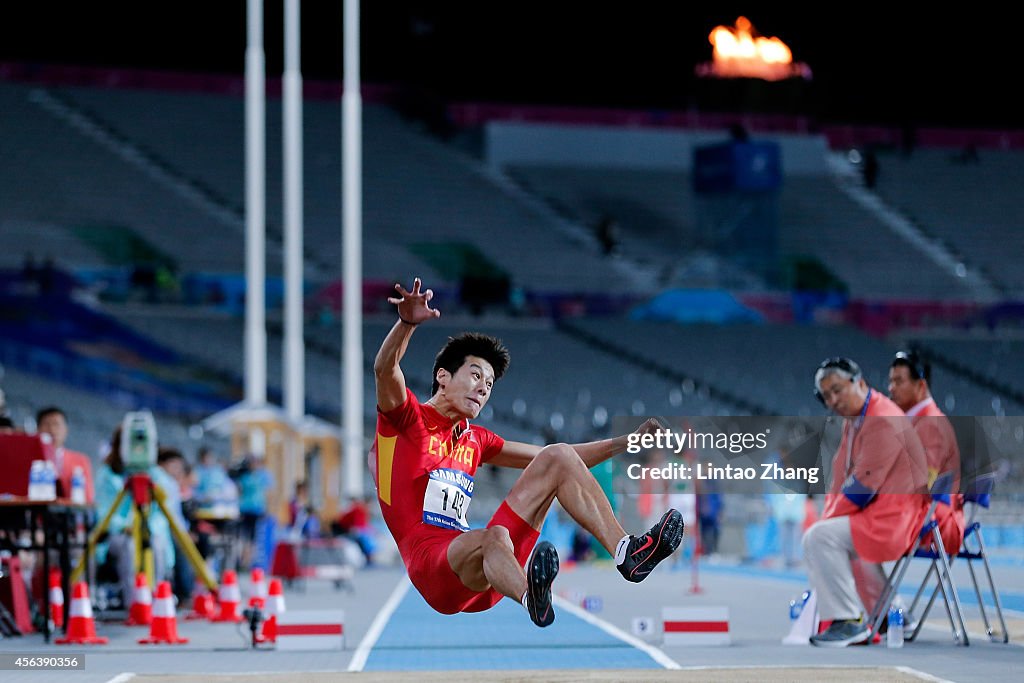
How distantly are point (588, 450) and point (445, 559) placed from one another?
0.93 m

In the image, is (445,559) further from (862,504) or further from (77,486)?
(77,486)

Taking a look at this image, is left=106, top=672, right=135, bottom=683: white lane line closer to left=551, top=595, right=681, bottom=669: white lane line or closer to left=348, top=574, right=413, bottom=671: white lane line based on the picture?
left=348, top=574, right=413, bottom=671: white lane line

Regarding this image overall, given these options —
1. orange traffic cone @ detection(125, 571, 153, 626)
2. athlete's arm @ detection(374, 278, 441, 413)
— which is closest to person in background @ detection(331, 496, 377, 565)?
orange traffic cone @ detection(125, 571, 153, 626)

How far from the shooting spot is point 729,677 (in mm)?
8297

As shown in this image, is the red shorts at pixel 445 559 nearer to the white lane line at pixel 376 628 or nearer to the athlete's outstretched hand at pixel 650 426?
the athlete's outstretched hand at pixel 650 426

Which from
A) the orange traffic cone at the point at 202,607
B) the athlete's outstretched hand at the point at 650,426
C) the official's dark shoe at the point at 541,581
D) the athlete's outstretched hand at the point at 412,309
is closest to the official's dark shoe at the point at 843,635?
the athlete's outstretched hand at the point at 650,426

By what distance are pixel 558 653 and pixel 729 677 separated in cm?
220

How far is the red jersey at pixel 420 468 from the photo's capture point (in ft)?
24.4

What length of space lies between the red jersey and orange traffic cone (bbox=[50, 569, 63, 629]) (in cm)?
495

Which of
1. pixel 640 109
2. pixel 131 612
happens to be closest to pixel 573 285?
pixel 640 109

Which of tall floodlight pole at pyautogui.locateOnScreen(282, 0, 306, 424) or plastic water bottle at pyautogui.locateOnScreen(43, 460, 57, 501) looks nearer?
plastic water bottle at pyautogui.locateOnScreen(43, 460, 57, 501)

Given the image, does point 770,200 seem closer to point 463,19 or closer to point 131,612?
point 463,19

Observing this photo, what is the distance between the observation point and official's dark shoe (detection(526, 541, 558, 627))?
675cm

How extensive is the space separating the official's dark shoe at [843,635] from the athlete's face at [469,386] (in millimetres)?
4169
